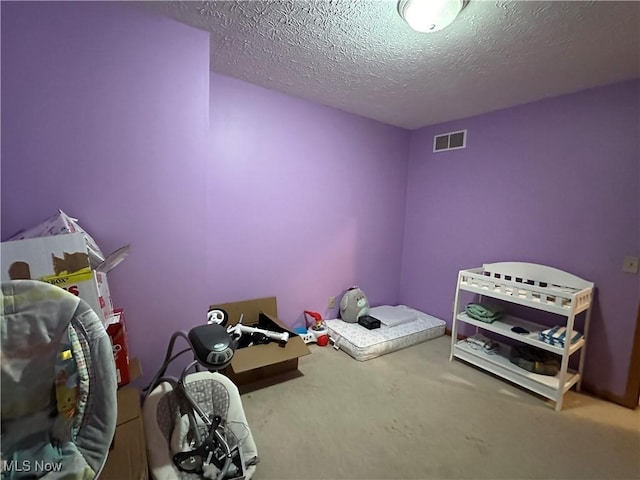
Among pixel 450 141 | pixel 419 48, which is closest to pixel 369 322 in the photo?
pixel 450 141

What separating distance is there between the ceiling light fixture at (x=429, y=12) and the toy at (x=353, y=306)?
219 cm

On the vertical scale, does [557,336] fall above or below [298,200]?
below

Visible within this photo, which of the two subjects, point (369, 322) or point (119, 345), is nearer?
point (119, 345)

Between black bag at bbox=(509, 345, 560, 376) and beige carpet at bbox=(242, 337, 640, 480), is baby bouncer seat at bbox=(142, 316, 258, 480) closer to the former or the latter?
beige carpet at bbox=(242, 337, 640, 480)

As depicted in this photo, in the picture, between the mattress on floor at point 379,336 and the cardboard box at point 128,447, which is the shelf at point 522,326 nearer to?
the mattress on floor at point 379,336

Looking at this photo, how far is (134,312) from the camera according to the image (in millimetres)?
1474

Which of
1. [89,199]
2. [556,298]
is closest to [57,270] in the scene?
[89,199]

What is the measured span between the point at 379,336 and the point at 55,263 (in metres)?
2.30

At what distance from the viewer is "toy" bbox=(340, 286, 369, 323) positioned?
2879 mm

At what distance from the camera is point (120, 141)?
136cm

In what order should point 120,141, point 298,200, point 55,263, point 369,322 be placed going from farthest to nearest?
1. point 369,322
2. point 298,200
3. point 120,141
4. point 55,263

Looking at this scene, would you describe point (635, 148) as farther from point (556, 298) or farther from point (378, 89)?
point (378, 89)

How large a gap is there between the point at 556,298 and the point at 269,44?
240 cm

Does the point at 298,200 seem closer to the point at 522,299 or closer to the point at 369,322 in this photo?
the point at 369,322
